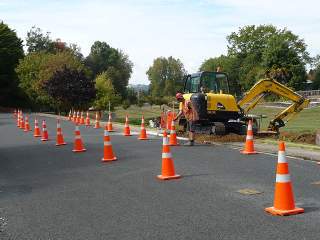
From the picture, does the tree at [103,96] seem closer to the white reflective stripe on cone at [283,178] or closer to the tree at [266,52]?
the tree at [266,52]

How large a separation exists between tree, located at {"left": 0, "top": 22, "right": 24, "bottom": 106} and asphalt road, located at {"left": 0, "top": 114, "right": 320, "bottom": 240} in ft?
224

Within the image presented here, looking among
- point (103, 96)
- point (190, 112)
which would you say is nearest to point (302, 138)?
point (190, 112)

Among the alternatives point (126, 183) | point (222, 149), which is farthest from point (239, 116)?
point (126, 183)

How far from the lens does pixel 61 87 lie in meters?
54.2

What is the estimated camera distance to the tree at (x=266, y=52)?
285 ft

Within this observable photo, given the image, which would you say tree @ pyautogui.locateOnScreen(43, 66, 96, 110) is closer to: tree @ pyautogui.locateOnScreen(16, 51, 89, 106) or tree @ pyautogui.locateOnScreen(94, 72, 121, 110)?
tree @ pyautogui.locateOnScreen(16, 51, 89, 106)

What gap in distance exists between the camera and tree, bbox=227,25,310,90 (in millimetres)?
86812

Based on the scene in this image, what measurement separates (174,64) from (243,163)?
143891mm

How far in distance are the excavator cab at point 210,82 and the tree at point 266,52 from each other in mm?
61913

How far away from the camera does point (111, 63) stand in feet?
409

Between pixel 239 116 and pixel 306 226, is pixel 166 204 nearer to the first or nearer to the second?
pixel 306 226

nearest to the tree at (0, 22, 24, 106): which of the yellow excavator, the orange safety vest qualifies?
the yellow excavator

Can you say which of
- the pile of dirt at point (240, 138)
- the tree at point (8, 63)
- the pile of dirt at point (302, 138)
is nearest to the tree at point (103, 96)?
the tree at point (8, 63)

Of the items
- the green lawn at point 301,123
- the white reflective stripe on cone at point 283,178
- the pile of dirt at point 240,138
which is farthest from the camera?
the green lawn at point 301,123
